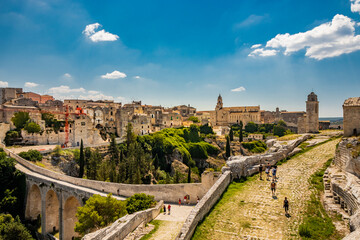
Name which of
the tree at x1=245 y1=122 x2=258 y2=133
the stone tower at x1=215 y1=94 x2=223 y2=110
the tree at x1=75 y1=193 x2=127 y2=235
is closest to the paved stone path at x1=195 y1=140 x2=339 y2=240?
the tree at x1=75 y1=193 x2=127 y2=235

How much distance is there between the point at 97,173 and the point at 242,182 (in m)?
21.5

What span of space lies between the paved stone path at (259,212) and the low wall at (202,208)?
0.75ft

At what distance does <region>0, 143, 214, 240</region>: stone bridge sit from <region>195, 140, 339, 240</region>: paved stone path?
148 inches

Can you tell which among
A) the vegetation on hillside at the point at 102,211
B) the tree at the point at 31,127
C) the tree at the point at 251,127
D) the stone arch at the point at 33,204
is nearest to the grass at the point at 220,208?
the vegetation on hillside at the point at 102,211

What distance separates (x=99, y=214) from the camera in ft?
45.1

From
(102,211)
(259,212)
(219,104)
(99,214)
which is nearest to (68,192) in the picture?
(99,214)

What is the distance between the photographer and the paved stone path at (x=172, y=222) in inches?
394

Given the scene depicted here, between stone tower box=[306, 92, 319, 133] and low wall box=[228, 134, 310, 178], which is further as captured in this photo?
stone tower box=[306, 92, 319, 133]

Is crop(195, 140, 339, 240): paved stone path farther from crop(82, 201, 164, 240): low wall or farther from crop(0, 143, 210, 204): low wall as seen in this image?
crop(0, 143, 210, 204): low wall

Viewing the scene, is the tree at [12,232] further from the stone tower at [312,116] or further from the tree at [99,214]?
the stone tower at [312,116]

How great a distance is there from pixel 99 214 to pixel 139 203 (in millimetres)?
2421

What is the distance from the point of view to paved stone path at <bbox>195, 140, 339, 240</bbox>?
23.8ft

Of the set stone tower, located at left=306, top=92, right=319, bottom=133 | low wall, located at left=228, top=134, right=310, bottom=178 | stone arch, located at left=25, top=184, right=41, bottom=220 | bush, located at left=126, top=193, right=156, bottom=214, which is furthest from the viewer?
stone tower, located at left=306, top=92, right=319, bottom=133

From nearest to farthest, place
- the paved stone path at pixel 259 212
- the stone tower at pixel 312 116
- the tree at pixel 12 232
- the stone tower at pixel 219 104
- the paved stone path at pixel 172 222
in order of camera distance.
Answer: the paved stone path at pixel 259 212
the paved stone path at pixel 172 222
the tree at pixel 12 232
the stone tower at pixel 312 116
the stone tower at pixel 219 104
